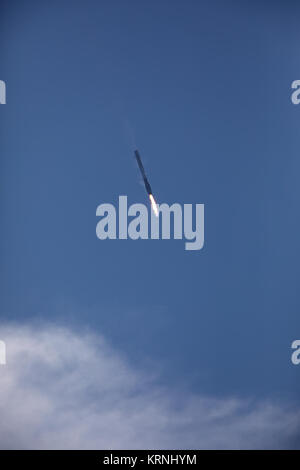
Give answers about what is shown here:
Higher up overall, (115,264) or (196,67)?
(196,67)

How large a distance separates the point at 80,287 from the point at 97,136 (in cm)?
73

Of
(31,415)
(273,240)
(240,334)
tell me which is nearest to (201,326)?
(240,334)

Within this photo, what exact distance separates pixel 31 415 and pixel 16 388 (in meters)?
0.15

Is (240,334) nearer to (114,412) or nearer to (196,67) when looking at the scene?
(114,412)

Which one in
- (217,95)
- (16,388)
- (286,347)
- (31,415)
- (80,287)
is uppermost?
(217,95)

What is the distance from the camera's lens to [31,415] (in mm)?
1772

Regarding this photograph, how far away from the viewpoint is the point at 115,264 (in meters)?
1.79

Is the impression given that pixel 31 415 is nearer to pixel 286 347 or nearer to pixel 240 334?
pixel 240 334

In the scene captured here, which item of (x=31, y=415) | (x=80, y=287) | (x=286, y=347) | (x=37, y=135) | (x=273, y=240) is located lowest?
(x=31, y=415)
